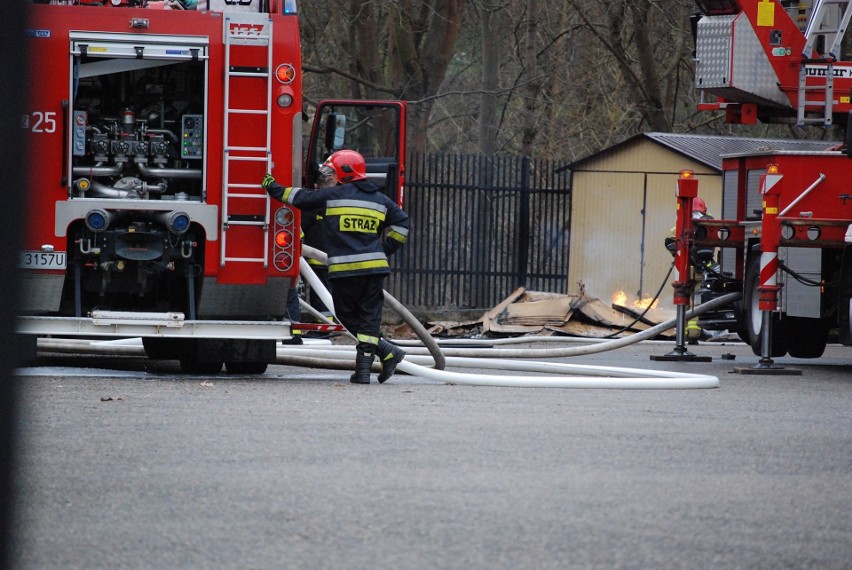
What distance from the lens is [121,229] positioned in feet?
30.7

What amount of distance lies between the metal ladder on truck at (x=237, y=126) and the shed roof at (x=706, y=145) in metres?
10.2

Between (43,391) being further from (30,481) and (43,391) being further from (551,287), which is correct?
(551,287)

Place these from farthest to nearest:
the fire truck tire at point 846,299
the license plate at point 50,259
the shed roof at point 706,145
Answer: the shed roof at point 706,145 → the fire truck tire at point 846,299 → the license plate at point 50,259

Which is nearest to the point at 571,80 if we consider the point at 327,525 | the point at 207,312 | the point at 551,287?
the point at 551,287

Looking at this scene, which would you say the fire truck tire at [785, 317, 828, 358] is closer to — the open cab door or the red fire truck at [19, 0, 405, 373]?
the open cab door

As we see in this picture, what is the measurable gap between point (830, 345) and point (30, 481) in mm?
12799

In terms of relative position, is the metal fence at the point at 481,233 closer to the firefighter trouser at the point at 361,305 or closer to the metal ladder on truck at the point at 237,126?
the firefighter trouser at the point at 361,305

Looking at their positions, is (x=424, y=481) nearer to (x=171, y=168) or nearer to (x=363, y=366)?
(x=363, y=366)

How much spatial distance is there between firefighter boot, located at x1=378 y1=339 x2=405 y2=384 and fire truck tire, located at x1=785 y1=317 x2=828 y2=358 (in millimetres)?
4758

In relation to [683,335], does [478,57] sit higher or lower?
higher

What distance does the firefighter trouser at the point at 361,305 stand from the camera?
9492mm

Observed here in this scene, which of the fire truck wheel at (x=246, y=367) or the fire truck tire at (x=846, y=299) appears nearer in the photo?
the fire truck wheel at (x=246, y=367)

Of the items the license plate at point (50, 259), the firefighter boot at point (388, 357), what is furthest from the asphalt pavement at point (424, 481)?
the license plate at point (50, 259)

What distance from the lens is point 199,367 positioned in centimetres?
1007
